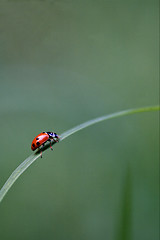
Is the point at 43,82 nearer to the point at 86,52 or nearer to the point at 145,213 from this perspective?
the point at 86,52

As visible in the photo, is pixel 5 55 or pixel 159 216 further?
pixel 5 55

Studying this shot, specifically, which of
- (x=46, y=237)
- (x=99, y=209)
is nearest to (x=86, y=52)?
(x=99, y=209)

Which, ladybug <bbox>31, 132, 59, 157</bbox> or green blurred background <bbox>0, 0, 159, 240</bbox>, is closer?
ladybug <bbox>31, 132, 59, 157</bbox>

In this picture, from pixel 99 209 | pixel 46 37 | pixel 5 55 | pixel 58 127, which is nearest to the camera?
pixel 99 209

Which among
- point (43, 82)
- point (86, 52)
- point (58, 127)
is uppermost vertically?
point (86, 52)

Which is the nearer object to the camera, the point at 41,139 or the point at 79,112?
the point at 41,139

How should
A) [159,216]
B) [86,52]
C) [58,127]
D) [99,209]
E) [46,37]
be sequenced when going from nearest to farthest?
[159,216]
[99,209]
[58,127]
[46,37]
[86,52]

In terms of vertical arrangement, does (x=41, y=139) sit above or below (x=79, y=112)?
below

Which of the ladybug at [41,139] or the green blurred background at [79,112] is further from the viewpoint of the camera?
the green blurred background at [79,112]
